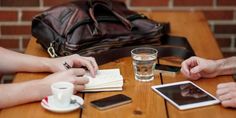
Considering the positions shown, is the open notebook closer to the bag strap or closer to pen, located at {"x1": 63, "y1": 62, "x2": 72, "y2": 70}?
pen, located at {"x1": 63, "y1": 62, "x2": 72, "y2": 70}

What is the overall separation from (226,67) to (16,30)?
1.53 metres

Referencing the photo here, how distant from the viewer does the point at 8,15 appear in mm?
2885

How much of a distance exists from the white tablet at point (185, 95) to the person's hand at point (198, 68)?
5 centimetres

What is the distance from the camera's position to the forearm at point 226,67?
1.78 meters

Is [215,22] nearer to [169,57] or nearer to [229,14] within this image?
[229,14]

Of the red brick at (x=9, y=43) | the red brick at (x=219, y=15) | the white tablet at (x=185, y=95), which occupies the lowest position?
the red brick at (x=9, y=43)

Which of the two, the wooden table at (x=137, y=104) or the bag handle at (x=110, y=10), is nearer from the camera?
the wooden table at (x=137, y=104)

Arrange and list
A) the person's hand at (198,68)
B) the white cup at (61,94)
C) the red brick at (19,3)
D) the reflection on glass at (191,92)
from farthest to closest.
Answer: the red brick at (19,3)
the person's hand at (198,68)
the reflection on glass at (191,92)
the white cup at (61,94)

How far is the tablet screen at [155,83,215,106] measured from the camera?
5.03ft

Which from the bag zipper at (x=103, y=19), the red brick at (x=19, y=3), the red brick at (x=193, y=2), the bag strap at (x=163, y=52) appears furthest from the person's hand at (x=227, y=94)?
the red brick at (x=19, y=3)

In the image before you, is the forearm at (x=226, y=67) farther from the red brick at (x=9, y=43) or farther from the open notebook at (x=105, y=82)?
the red brick at (x=9, y=43)

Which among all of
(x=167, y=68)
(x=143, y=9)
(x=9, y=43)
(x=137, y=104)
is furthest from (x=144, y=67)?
(x=9, y=43)

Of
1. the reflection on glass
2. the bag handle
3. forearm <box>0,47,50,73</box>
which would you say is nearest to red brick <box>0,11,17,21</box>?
the bag handle

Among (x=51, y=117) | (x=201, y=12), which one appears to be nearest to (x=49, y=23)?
(x=51, y=117)
